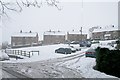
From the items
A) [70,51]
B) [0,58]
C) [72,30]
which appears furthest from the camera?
[72,30]

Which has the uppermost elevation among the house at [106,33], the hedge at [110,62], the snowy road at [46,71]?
the house at [106,33]

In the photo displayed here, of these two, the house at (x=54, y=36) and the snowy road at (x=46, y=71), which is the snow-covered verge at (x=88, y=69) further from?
the house at (x=54, y=36)

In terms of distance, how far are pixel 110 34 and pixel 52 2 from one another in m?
101

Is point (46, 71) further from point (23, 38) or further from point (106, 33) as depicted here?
point (106, 33)

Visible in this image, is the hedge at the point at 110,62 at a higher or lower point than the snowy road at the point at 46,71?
higher

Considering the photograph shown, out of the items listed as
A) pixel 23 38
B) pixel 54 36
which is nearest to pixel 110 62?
pixel 23 38

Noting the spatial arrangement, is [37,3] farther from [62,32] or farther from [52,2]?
[62,32]

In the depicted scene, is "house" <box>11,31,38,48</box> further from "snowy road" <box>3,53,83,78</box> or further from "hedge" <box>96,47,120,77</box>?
"hedge" <box>96,47,120,77</box>

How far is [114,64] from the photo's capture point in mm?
16141

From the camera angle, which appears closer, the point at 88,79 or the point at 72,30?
the point at 88,79

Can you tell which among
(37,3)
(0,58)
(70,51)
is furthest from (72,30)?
(37,3)

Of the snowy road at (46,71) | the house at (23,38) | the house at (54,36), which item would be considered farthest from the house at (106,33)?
the snowy road at (46,71)

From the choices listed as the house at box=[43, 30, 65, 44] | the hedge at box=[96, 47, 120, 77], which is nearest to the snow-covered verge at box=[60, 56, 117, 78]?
the hedge at box=[96, 47, 120, 77]

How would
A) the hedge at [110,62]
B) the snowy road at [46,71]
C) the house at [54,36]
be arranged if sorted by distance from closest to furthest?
the snowy road at [46,71] → the hedge at [110,62] → the house at [54,36]
